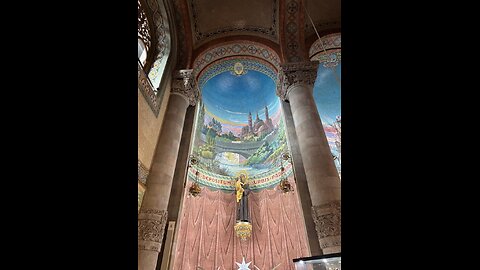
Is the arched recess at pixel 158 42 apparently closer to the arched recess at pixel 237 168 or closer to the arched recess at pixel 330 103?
the arched recess at pixel 237 168

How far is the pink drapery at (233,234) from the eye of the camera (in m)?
11.1

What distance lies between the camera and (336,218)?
5441 millimetres

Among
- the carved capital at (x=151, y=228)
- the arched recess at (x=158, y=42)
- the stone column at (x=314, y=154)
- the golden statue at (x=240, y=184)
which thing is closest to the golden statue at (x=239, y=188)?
the golden statue at (x=240, y=184)

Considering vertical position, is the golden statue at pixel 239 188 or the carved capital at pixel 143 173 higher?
the golden statue at pixel 239 188

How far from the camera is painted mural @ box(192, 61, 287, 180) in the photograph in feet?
46.8

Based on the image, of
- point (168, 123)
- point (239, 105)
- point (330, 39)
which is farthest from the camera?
point (239, 105)

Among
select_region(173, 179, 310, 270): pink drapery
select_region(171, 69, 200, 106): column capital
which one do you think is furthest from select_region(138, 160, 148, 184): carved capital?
select_region(173, 179, 310, 270): pink drapery

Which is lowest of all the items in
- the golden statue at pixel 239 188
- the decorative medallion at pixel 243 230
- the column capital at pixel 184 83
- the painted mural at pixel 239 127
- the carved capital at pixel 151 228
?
the carved capital at pixel 151 228

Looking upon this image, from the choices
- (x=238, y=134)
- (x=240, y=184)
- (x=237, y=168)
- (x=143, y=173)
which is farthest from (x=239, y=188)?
(x=143, y=173)

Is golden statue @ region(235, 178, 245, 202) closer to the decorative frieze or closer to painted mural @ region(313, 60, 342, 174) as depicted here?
painted mural @ region(313, 60, 342, 174)
